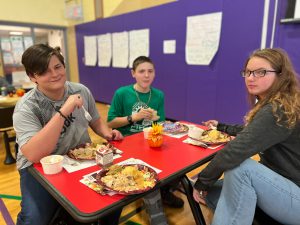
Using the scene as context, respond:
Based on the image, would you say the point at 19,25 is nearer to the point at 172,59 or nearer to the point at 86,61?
the point at 86,61

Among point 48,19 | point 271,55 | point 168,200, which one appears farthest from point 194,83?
point 48,19

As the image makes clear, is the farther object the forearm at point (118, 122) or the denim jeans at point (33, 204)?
the forearm at point (118, 122)

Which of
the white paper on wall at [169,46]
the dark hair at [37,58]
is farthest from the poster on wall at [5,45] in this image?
the dark hair at [37,58]

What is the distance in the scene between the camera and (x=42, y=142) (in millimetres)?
1092

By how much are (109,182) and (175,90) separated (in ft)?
11.0

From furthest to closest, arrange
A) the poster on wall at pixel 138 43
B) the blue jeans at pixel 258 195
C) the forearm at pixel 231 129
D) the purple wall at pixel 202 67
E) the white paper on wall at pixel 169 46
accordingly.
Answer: the poster on wall at pixel 138 43, the white paper on wall at pixel 169 46, the purple wall at pixel 202 67, the forearm at pixel 231 129, the blue jeans at pixel 258 195

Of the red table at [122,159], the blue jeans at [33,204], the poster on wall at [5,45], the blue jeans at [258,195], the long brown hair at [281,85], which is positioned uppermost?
the poster on wall at [5,45]

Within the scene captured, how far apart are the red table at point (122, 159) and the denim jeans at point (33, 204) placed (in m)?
0.26

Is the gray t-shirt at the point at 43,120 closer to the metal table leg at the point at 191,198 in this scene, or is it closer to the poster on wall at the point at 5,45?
the metal table leg at the point at 191,198

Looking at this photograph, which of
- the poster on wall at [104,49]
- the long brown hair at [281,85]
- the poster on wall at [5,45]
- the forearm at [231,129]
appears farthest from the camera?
the poster on wall at [5,45]

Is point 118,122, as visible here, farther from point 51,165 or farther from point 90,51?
point 90,51

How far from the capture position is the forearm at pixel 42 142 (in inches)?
42.9

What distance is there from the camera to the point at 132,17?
15.3 ft

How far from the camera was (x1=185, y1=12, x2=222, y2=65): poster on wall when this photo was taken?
132 inches
